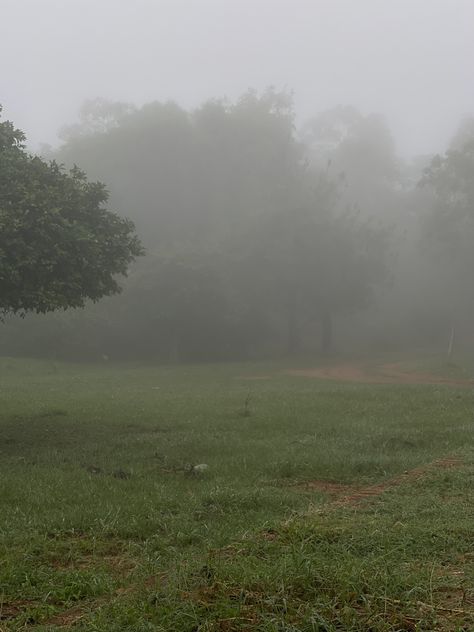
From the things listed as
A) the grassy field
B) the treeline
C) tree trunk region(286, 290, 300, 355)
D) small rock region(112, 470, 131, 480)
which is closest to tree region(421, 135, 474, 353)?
the treeline

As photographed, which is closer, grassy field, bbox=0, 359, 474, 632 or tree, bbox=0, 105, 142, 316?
grassy field, bbox=0, 359, 474, 632

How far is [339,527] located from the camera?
225 inches

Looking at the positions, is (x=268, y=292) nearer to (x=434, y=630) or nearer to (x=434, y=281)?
(x=434, y=281)

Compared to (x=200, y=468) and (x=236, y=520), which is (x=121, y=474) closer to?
(x=200, y=468)

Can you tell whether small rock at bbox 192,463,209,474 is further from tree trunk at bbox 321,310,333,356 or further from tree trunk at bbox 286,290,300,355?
tree trunk at bbox 321,310,333,356

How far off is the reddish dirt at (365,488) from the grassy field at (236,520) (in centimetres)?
6

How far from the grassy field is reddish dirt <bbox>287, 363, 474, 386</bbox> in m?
13.2

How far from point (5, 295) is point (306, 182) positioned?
41.3 m

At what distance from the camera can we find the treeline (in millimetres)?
42562

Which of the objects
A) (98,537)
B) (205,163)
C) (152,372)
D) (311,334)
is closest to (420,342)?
(311,334)

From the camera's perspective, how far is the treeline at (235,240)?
42.6 m

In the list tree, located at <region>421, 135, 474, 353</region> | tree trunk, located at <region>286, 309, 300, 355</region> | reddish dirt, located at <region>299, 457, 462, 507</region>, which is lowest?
reddish dirt, located at <region>299, 457, 462, 507</region>

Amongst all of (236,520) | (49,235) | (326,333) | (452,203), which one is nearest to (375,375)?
(326,333)

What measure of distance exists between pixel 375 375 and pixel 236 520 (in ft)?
93.3
